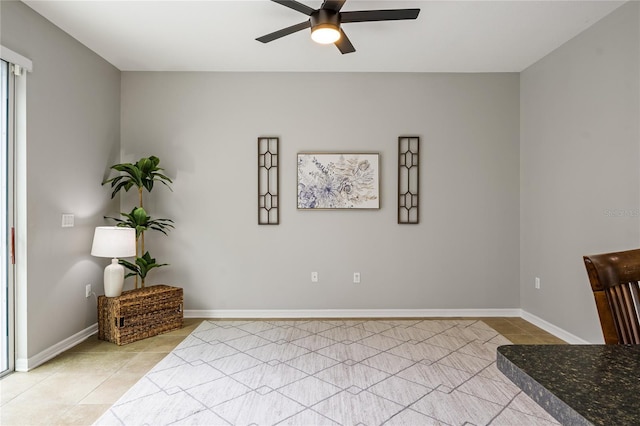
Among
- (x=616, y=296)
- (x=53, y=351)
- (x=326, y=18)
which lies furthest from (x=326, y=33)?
(x=53, y=351)

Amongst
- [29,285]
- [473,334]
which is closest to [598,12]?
[473,334]

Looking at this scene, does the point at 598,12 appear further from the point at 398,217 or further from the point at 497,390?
the point at 497,390

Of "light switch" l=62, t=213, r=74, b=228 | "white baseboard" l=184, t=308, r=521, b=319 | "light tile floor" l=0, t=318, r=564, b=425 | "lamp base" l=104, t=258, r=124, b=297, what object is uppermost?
"light switch" l=62, t=213, r=74, b=228

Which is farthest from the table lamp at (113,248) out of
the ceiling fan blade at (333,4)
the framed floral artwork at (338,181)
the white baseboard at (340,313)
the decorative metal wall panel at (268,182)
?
the ceiling fan blade at (333,4)

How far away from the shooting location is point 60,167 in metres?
3.21

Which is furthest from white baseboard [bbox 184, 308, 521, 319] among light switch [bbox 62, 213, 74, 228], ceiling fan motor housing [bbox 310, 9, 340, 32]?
ceiling fan motor housing [bbox 310, 9, 340, 32]

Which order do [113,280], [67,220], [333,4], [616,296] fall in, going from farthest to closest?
[113,280], [67,220], [333,4], [616,296]

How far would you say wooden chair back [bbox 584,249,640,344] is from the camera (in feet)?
3.69

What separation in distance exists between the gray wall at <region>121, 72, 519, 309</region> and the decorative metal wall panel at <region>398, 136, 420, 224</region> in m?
0.07

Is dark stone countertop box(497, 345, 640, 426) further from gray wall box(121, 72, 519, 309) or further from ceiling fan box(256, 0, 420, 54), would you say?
gray wall box(121, 72, 519, 309)

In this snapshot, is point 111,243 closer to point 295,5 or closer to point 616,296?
point 295,5

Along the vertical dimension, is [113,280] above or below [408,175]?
below

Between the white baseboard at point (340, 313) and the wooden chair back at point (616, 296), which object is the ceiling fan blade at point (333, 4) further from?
the white baseboard at point (340, 313)

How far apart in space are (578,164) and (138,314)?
4121mm
